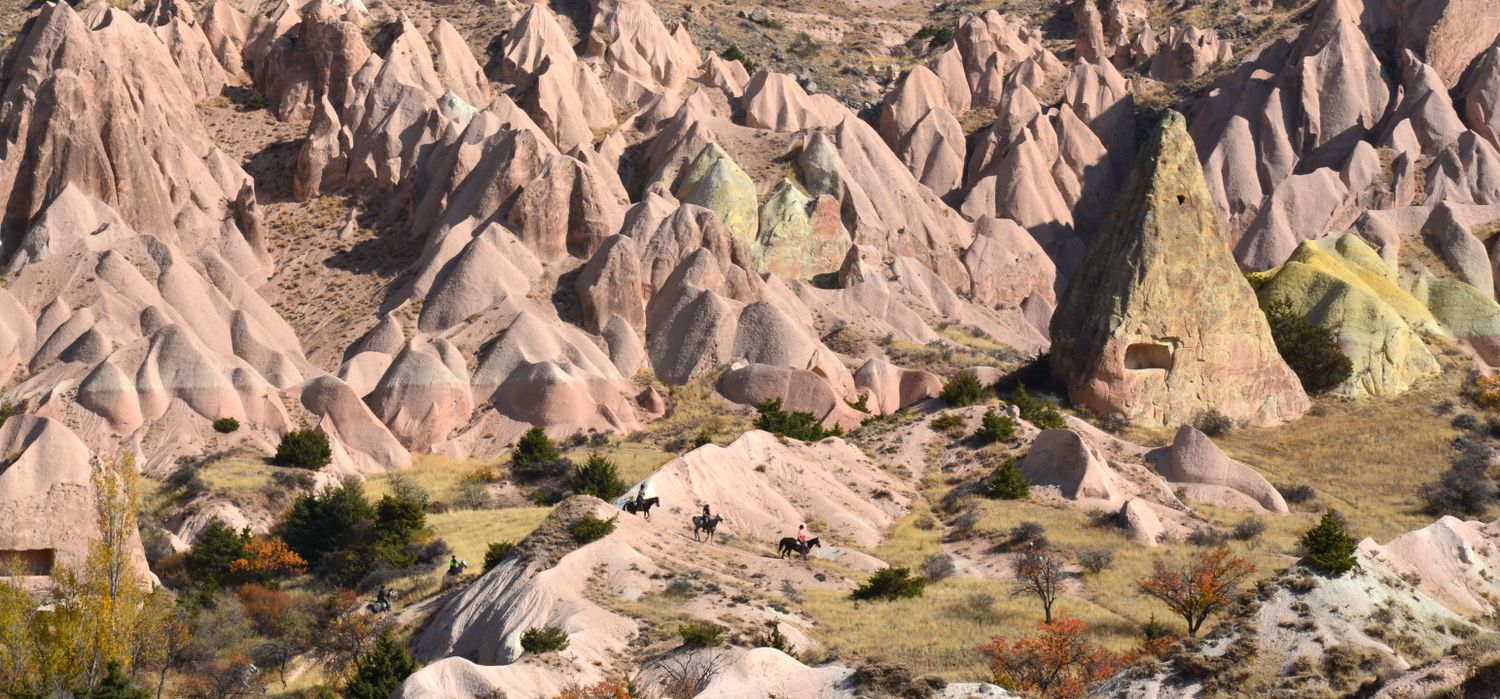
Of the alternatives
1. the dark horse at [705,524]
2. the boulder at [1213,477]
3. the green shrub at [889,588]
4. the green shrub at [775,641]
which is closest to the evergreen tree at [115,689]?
the green shrub at [775,641]

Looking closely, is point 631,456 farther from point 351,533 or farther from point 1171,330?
point 1171,330

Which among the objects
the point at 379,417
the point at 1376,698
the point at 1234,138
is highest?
the point at 1234,138

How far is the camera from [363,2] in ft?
328

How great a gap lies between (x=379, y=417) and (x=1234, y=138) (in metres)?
50.6

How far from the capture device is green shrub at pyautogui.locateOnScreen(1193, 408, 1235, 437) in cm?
6147

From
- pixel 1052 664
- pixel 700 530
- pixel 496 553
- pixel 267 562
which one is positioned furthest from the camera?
pixel 267 562

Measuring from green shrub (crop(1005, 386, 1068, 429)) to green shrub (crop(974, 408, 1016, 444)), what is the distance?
162 centimetres

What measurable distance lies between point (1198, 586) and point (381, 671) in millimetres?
16074

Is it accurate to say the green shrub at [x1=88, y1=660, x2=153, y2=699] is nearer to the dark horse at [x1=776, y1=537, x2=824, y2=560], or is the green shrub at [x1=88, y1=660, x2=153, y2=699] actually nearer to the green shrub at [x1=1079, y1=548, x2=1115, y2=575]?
the dark horse at [x1=776, y1=537, x2=824, y2=560]

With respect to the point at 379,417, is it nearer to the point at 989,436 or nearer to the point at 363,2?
the point at 989,436

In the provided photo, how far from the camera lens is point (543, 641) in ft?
106

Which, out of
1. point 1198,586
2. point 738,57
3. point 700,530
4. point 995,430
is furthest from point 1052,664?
point 738,57

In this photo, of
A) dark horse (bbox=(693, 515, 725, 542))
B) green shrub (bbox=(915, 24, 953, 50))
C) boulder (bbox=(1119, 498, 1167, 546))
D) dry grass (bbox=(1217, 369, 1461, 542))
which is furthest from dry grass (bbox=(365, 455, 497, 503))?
green shrub (bbox=(915, 24, 953, 50))

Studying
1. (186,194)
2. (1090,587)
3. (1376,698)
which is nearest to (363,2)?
(186,194)
